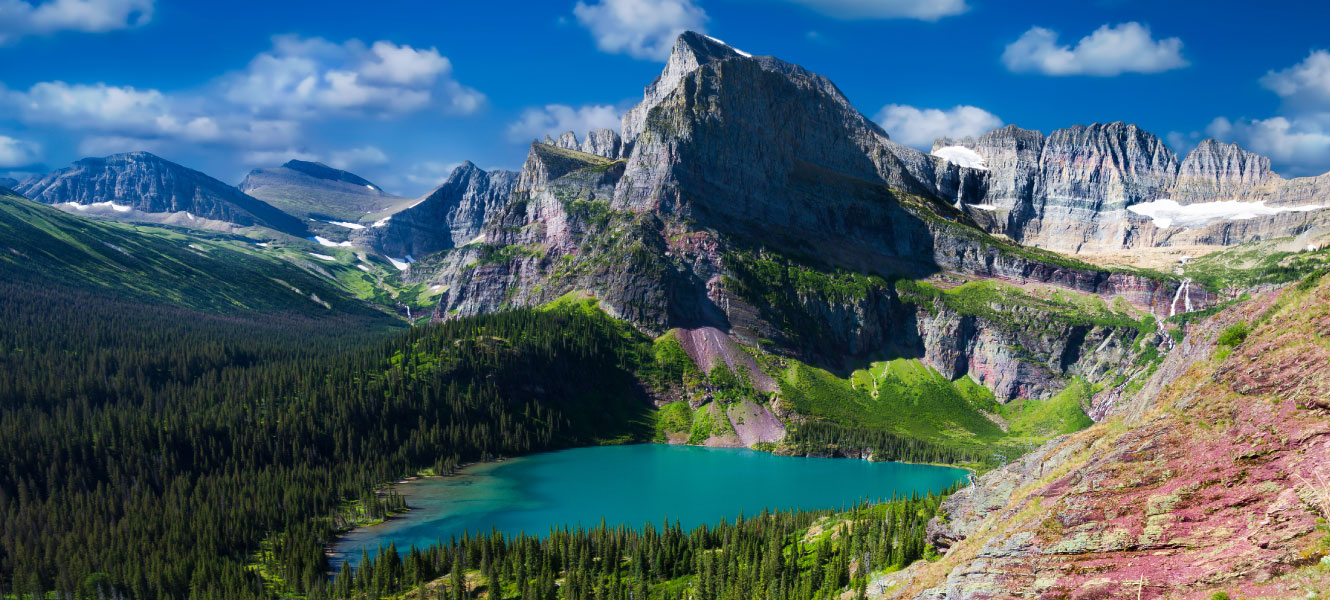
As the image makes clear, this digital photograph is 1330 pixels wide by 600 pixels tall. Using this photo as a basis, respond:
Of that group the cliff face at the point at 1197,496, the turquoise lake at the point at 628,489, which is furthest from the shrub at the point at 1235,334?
the turquoise lake at the point at 628,489

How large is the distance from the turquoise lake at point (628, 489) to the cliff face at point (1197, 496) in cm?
6342

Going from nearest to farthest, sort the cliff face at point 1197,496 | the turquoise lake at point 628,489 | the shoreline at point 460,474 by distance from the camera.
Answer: the cliff face at point 1197,496, the shoreline at point 460,474, the turquoise lake at point 628,489

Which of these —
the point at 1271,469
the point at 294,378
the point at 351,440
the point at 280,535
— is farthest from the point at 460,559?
the point at 294,378

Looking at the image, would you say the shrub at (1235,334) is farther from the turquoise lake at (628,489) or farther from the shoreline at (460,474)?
the turquoise lake at (628,489)

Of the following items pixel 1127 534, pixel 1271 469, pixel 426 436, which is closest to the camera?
pixel 1271 469

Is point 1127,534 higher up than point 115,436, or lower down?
higher up

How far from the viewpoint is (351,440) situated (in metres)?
153

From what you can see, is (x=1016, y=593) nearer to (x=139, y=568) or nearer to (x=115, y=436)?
(x=139, y=568)

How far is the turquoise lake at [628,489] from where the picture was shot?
11594cm

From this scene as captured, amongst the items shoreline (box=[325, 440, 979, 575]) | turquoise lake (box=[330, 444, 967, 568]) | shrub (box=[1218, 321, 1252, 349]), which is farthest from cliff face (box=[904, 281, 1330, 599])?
turquoise lake (box=[330, 444, 967, 568])

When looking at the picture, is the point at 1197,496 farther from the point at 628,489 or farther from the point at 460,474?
the point at 460,474

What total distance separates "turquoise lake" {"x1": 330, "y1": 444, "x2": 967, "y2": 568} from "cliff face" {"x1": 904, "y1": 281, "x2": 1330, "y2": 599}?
63421 millimetres

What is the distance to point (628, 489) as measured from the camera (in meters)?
140

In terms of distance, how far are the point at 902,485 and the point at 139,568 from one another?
125m
